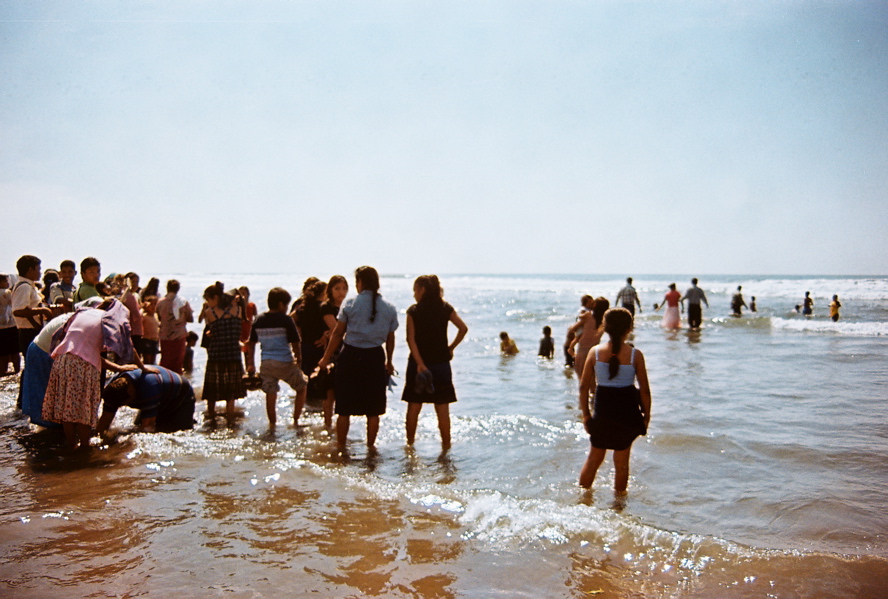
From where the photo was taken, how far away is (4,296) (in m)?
8.82

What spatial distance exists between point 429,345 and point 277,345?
6.30ft

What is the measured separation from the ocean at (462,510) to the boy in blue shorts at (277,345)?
604 mm

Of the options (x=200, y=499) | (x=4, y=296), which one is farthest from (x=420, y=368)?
(x=4, y=296)

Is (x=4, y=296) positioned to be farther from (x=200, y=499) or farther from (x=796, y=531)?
(x=796, y=531)

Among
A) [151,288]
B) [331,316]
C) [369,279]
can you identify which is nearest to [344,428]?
[331,316]

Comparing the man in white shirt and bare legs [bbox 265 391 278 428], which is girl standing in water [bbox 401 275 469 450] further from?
the man in white shirt

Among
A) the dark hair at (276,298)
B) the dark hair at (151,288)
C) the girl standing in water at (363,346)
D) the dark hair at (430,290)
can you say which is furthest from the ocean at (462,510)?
the dark hair at (151,288)

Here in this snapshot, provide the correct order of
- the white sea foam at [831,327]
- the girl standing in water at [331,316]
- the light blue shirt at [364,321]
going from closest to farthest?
1. the light blue shirt at [364,321]
2. the girl standing in water at [331,316]
3. the white sea foam at [831,327]

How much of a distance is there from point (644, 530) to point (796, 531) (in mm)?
1198

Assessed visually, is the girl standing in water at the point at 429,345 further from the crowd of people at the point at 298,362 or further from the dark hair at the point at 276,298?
the dark hair at the point at 276,298

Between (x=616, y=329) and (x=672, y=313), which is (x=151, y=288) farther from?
(x=672, y=313)

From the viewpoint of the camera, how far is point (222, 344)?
23.2ft

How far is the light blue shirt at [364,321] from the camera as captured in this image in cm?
570

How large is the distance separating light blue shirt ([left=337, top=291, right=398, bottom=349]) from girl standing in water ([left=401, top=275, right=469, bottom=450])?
255 millimetres
